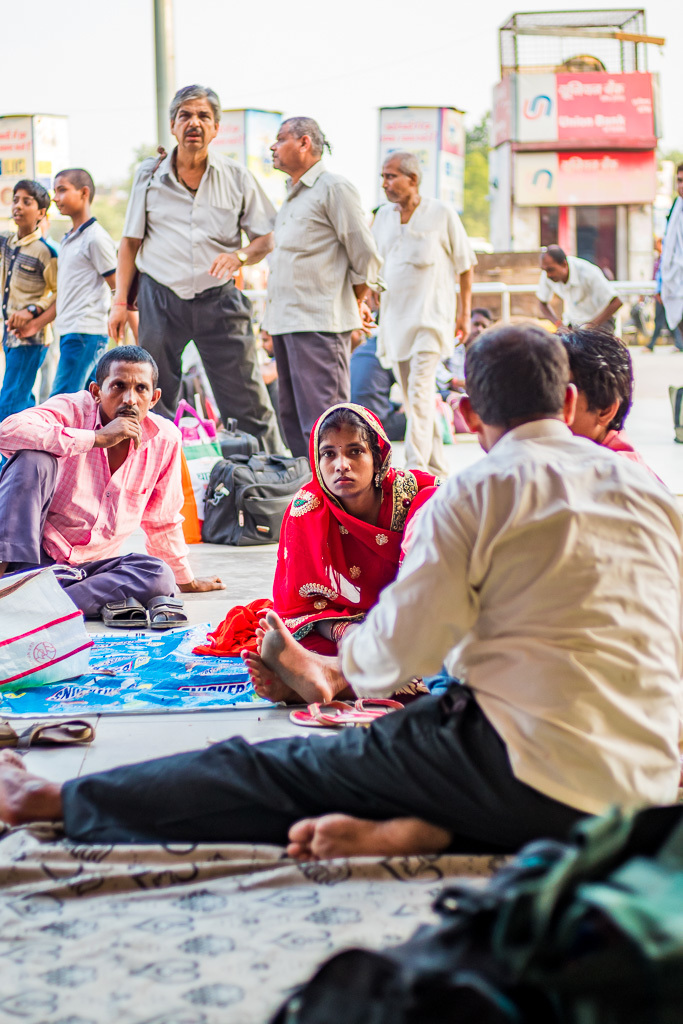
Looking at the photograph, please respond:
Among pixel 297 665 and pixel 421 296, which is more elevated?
pixel 421 296


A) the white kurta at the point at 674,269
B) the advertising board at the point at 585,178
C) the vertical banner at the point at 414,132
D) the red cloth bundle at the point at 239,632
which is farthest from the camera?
the advertising board at the point at 585,178

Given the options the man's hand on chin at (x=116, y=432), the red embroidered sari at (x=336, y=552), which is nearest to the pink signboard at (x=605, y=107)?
the man's hand on chin at (x=116, y=432)

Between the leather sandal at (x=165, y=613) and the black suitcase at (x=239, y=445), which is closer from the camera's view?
the leather sandal at (x=165, y=613)

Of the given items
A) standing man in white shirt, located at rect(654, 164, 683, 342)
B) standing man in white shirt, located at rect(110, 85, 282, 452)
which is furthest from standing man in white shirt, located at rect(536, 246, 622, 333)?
standing man in white shirt, located at rect(110, 85, 282, 452)

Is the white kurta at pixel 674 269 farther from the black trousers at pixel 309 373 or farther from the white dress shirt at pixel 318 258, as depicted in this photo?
the black trousers at pixel 309 373

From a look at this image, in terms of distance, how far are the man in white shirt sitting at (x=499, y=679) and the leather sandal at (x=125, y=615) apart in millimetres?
1875

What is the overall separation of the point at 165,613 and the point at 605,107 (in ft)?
69.5

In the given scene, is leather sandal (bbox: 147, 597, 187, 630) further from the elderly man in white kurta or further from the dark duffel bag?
the elderly man in white kurta

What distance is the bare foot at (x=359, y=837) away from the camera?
1.87m

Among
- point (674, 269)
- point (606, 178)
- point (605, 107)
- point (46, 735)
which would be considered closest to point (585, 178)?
point (606, 178)

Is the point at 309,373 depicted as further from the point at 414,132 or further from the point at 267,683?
the point at 414,132

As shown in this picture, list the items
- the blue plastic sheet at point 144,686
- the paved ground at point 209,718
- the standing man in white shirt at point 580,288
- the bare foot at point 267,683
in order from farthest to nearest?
1. the standing man in white shirt at point 580,288
2. the blue plastic sheet at point 144,686
3. the bare foot at point 267,683
4. the paved ground at point 209,718

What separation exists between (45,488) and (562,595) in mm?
2586

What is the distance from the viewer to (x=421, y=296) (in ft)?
22.5
